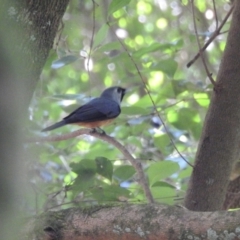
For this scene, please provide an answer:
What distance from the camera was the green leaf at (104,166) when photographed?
251cm

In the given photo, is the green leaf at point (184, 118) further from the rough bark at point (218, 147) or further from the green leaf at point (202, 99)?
the rough bark at point (218, 147)

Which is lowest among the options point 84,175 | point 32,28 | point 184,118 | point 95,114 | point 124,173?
point 95,114

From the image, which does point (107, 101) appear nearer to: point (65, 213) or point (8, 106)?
point (65, 213)


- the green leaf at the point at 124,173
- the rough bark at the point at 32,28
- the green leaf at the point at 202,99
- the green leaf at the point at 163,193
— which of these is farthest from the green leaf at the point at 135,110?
the rough bark at the point at 32,28

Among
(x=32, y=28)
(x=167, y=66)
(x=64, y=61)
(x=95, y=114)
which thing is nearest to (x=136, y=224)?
(x=32, y=28)

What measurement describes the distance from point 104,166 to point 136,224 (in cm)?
91

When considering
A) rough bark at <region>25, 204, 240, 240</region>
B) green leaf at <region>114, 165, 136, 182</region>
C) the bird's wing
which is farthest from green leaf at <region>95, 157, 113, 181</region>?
the bird's wing

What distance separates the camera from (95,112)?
13.9 feet

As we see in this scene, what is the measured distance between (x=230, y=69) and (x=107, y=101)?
2.07 m

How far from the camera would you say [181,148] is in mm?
4383

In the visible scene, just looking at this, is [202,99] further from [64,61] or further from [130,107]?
[64,61]

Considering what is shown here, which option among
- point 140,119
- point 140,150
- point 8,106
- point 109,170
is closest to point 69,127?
point 140,150

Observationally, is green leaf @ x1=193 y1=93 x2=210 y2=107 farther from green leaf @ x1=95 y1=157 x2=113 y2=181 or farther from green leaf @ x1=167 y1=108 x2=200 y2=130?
green leaf @ x1=95 y1=157 x2=113 y2=181

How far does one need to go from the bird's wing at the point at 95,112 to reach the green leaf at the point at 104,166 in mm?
1405
